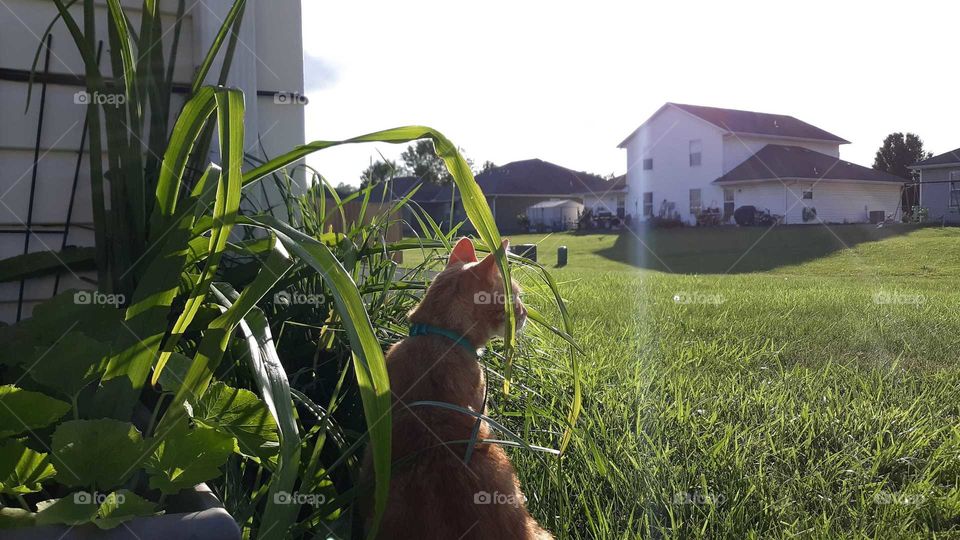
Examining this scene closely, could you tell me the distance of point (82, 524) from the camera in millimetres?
977

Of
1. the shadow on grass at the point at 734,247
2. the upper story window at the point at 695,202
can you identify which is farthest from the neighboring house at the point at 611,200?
the shadow on grass at the point at 734,247

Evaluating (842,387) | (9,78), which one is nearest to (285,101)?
(9,78)

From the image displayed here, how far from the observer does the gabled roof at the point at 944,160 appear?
29564 millimetres

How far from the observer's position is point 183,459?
1.08 m

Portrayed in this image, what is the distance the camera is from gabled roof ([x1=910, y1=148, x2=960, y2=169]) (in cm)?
2956

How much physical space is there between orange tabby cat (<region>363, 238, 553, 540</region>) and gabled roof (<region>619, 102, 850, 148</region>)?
114ft

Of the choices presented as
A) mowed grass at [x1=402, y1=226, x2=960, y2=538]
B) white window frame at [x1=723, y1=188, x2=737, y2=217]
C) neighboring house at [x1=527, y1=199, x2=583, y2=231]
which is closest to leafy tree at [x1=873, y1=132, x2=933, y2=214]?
white window frame at [x1=723, y1=188, x2=737, y2=217]

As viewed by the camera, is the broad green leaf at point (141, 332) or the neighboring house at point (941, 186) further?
the neighboring house at point (941, 186)

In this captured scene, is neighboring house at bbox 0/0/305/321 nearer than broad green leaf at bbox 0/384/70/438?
No

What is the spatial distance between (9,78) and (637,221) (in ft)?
121

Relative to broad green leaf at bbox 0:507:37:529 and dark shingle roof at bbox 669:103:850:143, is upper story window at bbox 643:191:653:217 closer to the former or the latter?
dark shingle roof at bbox 669:103:850:143

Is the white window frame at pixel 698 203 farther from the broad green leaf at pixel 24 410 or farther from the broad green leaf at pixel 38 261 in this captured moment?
the broad green leaf at pixel 24 410

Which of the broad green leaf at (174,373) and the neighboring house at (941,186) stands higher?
the neighboring house at (941,186)

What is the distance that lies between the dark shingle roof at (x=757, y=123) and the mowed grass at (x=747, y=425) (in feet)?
102
